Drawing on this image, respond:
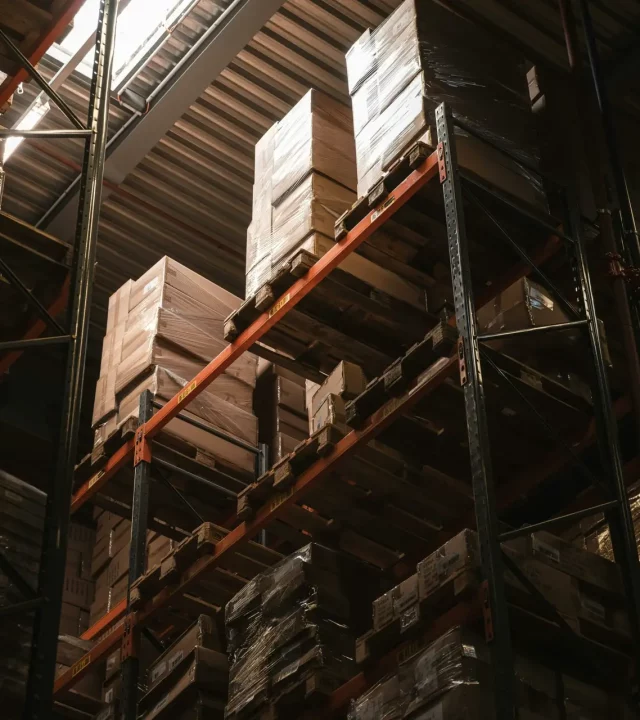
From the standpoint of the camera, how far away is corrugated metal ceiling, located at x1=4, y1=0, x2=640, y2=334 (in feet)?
33.3

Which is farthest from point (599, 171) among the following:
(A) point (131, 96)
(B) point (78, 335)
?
(B) point (78, 335)

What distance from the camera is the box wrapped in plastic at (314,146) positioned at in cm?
873

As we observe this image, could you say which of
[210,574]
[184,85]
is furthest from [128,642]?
[184,85]

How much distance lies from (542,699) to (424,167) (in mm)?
3417

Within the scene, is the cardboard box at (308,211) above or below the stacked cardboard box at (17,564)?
above

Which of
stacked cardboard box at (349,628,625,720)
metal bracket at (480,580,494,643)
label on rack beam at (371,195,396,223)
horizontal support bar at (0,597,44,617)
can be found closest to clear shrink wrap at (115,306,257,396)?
label on rack beam at (371,195,396,223)

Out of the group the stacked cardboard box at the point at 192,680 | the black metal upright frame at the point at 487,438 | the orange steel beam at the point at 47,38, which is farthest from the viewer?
the stacked cardboard box at the point at 192,680

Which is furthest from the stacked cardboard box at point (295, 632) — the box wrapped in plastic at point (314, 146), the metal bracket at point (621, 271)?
the box wrapped in plastic at point (314, 146)

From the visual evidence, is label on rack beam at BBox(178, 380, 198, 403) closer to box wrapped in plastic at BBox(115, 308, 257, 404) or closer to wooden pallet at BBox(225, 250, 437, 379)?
wooden pallet at BBox(225, 250, 437, 379)

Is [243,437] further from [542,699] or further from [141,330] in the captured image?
[542,699]

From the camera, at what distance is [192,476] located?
9547 millimetres

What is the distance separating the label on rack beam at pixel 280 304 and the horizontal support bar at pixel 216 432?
1.42 meters

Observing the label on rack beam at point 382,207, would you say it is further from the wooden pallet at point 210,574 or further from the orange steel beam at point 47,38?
the wooden pallet at point 210,574

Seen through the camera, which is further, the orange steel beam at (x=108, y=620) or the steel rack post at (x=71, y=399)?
the orange steel beam at (x=108, y=620)
